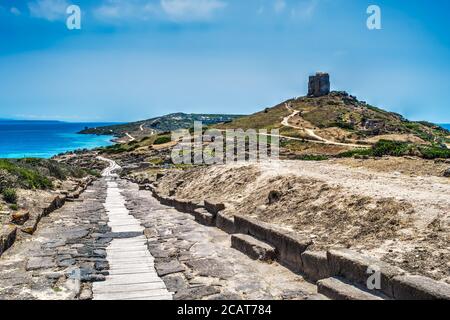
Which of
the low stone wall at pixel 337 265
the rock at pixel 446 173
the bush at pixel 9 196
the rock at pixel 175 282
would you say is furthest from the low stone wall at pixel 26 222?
the rock at pixel 446 173

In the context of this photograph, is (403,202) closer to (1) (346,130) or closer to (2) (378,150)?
(2) (378,150)

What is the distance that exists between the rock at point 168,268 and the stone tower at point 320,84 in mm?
112989

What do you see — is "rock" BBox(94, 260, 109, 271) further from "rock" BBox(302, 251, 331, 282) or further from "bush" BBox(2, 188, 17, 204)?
"bush" BBox(2, 188, 17, 204)

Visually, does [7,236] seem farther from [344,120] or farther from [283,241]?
[344,120]

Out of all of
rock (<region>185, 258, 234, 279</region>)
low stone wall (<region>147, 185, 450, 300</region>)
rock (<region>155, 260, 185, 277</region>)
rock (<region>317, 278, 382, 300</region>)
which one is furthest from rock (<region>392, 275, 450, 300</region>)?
rock (<region>155, 260, 185, 277</region>)

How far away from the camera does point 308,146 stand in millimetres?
57625

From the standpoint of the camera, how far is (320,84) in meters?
116

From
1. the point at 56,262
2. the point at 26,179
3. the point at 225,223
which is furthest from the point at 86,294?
the point at 26,179

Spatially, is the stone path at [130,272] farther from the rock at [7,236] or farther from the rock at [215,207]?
the rock at [215,207]

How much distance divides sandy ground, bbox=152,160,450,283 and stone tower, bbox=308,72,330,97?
105 metres

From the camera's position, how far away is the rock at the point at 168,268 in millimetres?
7508

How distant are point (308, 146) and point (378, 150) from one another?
1384 inches

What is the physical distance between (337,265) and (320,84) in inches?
4503
